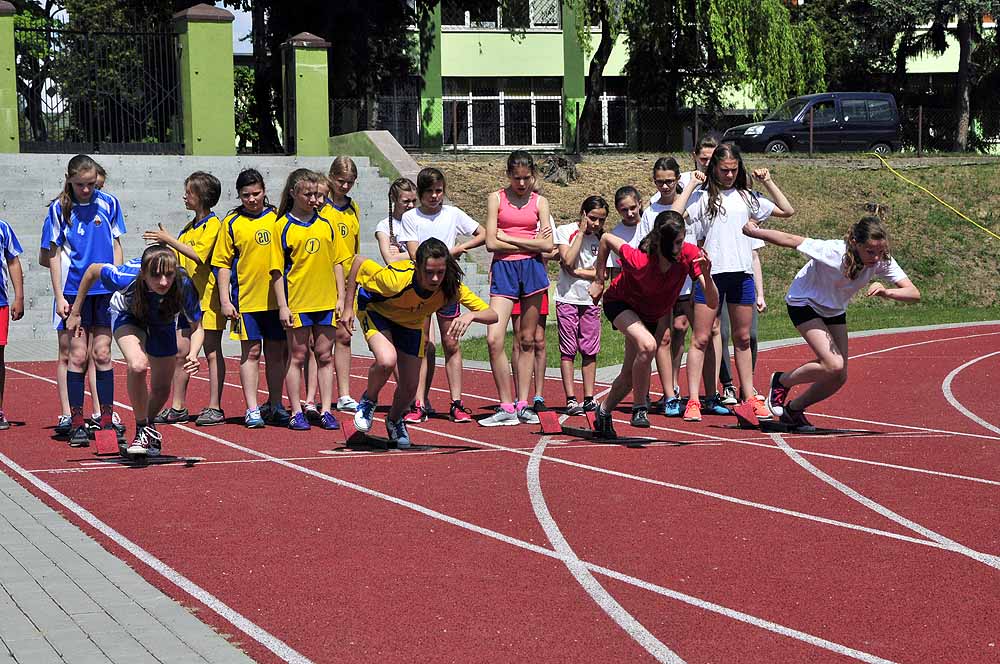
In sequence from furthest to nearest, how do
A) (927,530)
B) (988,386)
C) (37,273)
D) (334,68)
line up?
(334,68) < (37,273) < (988,386) < (927,530)

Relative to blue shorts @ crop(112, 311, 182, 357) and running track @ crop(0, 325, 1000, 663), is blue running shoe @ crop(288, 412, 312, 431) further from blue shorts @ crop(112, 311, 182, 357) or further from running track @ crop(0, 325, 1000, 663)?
blue shorts @ crop(112, 311, 182, 357)

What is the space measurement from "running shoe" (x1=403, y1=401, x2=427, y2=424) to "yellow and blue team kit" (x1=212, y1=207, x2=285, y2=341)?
144 cm

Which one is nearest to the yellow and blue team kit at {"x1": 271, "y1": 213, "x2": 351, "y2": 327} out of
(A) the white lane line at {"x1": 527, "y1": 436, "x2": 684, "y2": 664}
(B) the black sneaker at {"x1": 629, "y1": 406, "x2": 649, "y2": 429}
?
(B) the black sneaker at {"x1": 629, "y1": 406, "x2": 649, "y2": 429}

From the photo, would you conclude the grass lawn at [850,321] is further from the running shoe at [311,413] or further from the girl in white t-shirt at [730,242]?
the running shoe at [311,413]

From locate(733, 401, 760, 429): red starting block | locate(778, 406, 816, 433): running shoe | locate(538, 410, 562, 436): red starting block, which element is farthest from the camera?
locate(733, 401, 760, 429): red starting block

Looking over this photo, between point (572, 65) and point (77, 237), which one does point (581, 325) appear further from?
point (572, 65)

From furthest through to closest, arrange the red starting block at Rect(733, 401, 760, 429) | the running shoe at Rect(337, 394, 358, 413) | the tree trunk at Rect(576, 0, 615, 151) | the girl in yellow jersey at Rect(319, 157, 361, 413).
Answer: the tree trunk at Rect(576, 0, 615, 151) < the running shoe at Rect(337, 394, 358, 413) < the girl in yellow jersey at Rect(319, 157, 361, 413) < the red starting block at Rect(733, 401, 760, 429)

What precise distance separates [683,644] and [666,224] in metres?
4.82

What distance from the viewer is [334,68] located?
33125mm

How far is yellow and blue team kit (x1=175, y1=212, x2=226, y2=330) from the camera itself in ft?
36.2

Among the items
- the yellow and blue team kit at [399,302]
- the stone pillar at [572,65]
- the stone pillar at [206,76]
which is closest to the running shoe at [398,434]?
the yellow and blue team kit at [399,302]

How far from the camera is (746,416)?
10820 mm

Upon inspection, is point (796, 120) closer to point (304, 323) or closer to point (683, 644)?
point (304, 323)

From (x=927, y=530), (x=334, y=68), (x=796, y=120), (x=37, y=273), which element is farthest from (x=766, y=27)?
(x=927, y=530)
